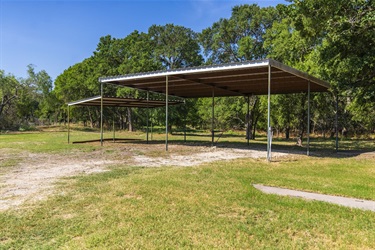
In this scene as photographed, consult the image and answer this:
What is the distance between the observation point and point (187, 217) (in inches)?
145

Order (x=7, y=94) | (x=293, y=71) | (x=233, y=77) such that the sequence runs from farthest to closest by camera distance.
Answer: (x=7, y=94) < (x=233, y=77) < (x=293, y=71)

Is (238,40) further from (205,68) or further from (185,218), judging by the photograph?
(185,218)

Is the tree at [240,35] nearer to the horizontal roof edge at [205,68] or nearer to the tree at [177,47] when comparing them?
the tree at [177,47]

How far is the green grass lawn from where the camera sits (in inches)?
118

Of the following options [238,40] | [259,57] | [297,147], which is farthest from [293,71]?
[238,40]

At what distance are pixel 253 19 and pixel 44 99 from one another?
97.8ft

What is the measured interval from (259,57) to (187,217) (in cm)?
2217

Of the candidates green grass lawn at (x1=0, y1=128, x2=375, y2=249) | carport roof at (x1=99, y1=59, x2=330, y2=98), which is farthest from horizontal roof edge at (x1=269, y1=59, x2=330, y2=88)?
green grass lawn at (x1=0, y1=128, x2=375, y2=249)

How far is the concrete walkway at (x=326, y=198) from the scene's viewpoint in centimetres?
425

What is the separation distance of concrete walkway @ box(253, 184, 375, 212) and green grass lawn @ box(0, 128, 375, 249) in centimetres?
25

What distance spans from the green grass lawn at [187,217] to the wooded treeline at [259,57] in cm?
616

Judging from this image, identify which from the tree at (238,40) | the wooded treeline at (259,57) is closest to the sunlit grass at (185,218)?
the wooded treeline at (259,57)

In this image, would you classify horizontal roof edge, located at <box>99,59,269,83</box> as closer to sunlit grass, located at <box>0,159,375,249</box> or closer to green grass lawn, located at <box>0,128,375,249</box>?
green grass lawn, located at <box>0,128,375,249</box>

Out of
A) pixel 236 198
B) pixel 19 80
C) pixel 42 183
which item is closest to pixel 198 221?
pixel 236 198
